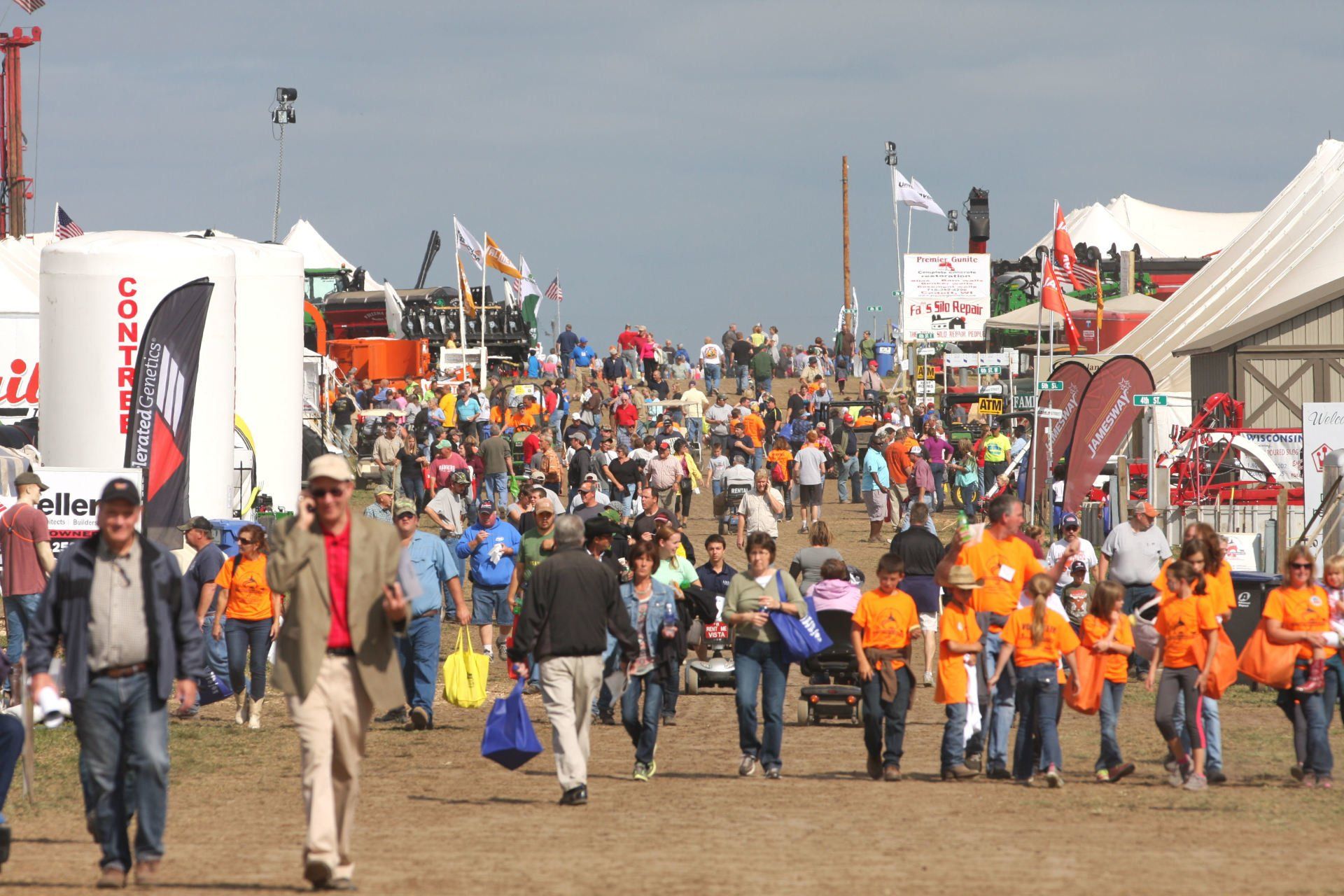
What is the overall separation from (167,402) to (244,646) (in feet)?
16.0

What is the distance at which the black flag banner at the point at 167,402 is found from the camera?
692 inches

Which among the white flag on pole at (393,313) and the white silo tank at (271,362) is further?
the white flag on pole at (393,313)

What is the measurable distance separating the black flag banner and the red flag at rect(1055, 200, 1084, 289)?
2190cm

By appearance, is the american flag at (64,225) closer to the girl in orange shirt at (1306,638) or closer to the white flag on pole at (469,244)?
the white flag on pole at (469,244)

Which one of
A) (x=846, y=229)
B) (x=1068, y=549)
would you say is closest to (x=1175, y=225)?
(x=846, y=229)

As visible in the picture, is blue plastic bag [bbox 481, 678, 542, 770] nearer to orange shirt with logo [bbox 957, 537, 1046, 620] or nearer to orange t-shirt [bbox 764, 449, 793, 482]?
orange shirt with logo [bbox 957, 537, 1046, 620]

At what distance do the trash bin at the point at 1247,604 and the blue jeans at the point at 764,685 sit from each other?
20.3ft

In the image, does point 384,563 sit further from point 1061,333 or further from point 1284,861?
point 1061,333

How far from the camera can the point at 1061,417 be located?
22.0m

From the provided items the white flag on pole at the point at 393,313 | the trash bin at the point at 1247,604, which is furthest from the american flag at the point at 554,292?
the trash bin at the point at 1247,604

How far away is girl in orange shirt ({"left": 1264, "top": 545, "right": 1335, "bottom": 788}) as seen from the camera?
11.1 metres

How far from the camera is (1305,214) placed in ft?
124

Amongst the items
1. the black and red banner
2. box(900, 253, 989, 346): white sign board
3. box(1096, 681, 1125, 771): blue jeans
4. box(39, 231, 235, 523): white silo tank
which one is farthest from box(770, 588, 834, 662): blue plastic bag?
box(900, 253, 989, 346): white sign board

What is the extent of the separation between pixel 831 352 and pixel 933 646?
41.8 meters
